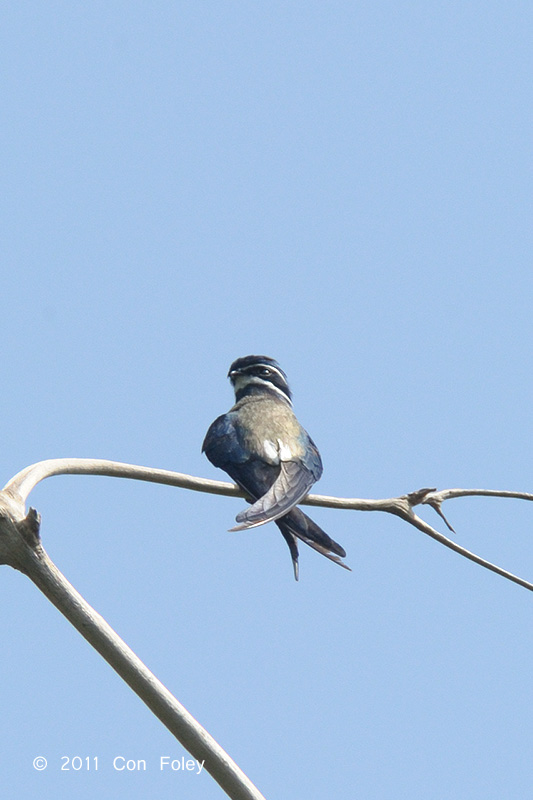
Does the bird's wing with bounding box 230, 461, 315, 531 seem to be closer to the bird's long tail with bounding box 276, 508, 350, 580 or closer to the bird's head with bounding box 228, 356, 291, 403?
the bird's long tail with bounding box 276, 508, 350, 580

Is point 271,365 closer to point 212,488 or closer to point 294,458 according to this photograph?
point 294,458

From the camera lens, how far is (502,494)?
5242mm

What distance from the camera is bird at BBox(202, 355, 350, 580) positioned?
5.82 metres

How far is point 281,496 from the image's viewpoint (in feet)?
19.2

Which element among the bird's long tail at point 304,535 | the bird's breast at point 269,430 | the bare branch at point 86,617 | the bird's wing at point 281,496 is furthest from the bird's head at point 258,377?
the bare branch at point 86,617

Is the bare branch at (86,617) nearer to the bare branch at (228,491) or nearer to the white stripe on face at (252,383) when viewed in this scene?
the bare branch at (228,491)

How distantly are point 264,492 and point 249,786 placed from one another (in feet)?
10.0

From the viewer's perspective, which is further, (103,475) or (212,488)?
(212,488)

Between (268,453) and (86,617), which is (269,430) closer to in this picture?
(268,453)

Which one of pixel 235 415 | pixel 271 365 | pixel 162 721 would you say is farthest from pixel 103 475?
pixel 271 365

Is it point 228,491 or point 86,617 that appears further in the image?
point 228,491

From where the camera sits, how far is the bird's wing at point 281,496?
5.46 m

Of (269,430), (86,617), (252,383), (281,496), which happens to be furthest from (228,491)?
(252,383)

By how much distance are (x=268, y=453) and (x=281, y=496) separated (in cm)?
78
